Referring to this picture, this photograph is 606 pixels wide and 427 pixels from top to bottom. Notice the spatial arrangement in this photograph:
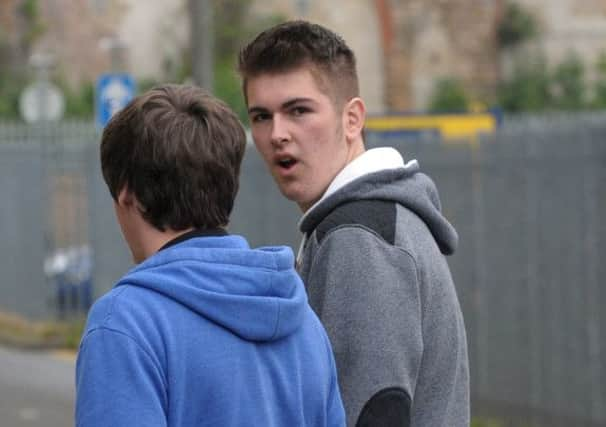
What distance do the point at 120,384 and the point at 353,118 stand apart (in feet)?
3.01

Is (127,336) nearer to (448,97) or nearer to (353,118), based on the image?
(353,118)

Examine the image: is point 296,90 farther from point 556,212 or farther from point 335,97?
point 556,212

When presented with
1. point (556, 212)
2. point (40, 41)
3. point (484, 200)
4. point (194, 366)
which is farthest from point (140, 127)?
point (40, 41)

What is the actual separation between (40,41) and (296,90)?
35.1 meters

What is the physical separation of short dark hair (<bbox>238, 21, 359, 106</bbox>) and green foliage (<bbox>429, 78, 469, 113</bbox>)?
3386 cm

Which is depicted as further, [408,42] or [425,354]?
[408,42]

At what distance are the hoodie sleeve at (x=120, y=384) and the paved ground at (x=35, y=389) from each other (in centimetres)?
884

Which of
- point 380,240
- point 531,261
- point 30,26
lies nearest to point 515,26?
point 30,26

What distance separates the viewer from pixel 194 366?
244cm

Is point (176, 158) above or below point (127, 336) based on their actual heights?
above

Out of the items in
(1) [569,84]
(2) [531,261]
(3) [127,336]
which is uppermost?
(3) [127,336]

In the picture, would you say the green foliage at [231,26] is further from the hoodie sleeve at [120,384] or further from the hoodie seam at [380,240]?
the hoodie sleeve at [120,384]

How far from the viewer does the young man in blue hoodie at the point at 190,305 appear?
2.41 metres

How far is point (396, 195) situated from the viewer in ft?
9.86
